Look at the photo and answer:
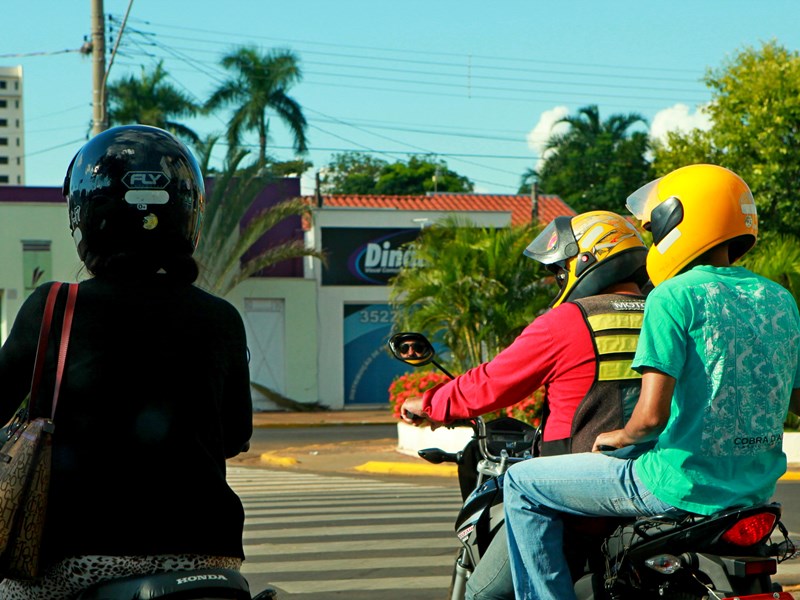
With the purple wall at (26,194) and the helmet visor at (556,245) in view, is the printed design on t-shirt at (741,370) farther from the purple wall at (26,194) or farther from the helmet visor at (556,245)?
the purple wall at (26,194)

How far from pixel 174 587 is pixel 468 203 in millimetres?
40291

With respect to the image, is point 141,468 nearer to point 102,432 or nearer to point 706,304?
point 102,432

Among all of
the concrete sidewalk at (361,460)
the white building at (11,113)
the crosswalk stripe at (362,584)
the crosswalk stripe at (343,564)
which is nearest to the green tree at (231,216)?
the concrete sidewalk at (361,460)

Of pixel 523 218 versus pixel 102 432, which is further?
pixel 523 218

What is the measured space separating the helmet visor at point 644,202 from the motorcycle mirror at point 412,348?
2.62 ft

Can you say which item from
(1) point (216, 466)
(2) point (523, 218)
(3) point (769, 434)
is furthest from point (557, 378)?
(2) point (523, 218)

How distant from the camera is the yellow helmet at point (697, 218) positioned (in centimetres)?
336

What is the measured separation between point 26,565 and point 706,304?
1.88 m

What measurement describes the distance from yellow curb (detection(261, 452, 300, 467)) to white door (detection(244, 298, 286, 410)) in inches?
499

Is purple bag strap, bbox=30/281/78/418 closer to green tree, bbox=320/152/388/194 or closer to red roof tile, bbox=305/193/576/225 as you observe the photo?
red roof tile, bbox=305/193/576/225

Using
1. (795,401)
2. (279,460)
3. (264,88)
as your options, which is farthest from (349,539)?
(264,88)

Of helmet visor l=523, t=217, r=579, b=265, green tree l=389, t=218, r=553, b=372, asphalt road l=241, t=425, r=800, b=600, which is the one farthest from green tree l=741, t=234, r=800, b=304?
helmet visor l=523, t=217, r=579, b=265

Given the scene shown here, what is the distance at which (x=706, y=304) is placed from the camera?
10.4 ft

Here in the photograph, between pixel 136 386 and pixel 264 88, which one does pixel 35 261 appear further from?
pixel 136 386
